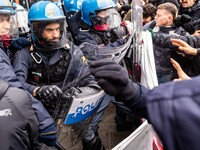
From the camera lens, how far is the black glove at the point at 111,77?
1.11 metres

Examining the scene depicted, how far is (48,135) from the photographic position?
184cm

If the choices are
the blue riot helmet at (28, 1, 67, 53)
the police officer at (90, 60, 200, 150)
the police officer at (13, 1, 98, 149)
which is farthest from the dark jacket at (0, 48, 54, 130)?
the police officer at (90, 60, 200, 150)

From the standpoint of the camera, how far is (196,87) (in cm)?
54

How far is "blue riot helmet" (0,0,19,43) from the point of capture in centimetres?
238

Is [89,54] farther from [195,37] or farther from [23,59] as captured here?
[195,37]

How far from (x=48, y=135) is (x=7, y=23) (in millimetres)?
1217

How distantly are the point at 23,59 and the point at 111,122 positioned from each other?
2.05m

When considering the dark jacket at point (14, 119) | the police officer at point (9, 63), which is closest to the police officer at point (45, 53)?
the police officer at point (9, 63)

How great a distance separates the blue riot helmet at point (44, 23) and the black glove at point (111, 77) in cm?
152

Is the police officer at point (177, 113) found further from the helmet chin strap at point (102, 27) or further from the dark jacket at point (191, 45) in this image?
the helmet chin strap at point (102, 27)

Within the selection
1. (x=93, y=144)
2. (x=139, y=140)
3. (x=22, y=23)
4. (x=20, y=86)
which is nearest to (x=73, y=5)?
(x=22, y=23)

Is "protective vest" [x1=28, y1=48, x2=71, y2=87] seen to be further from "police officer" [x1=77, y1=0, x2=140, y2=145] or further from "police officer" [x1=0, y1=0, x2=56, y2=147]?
"police officer" [x1=77, y1=0, x2=140, y2=145]

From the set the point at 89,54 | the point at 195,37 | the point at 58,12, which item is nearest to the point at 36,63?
the point at 58,12

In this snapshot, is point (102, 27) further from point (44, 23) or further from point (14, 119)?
point (14, 119)
